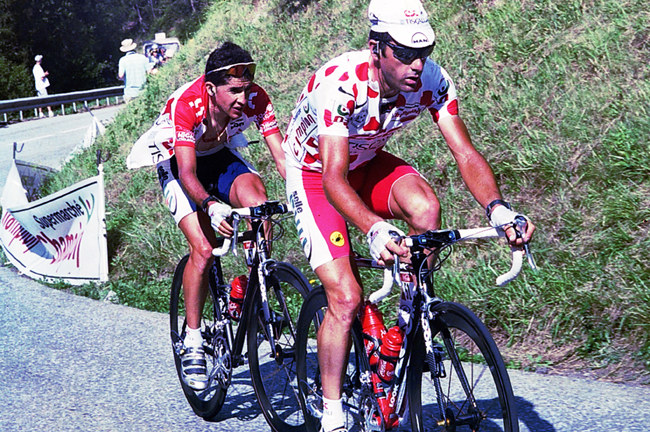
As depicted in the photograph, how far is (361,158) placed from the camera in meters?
4.35

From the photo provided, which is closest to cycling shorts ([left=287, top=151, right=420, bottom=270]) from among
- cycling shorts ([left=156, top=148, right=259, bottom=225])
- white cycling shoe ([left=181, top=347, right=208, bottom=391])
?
cycling shorts ([left=156, top=148, right=259, bottom=225])

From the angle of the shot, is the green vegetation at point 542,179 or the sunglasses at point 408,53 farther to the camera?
the green vegetation at point 542,179

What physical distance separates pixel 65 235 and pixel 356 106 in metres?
6.46

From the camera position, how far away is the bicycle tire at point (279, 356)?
4.77 meters

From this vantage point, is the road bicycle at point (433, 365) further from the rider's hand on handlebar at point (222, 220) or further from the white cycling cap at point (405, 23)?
the white cycling cap at point (405, 23)

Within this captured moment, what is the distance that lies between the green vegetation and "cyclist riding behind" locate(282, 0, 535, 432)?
2.15 meters

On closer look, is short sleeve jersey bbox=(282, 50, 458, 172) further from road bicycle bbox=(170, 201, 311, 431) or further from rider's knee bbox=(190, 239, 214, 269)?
rider's knee bbox=(190, 239, 214, 269)

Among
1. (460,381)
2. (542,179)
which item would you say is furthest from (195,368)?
(542,179)

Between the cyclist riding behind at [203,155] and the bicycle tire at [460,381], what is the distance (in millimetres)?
1678

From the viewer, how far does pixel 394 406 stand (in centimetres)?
390

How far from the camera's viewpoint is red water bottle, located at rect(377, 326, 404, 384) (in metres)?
3.93

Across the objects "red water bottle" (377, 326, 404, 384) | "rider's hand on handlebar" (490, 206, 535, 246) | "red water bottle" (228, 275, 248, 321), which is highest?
"rider's hand on handlebar" (490, 206, 535, 246)

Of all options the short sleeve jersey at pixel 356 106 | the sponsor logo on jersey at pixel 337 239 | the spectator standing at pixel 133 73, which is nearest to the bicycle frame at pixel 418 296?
the sponsor logo on jersey at pixel 337 239

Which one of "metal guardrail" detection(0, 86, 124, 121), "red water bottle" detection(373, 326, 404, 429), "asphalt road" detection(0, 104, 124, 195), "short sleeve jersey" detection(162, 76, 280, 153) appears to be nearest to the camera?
"red water bottle" detection(373, 326, 404, 429)
